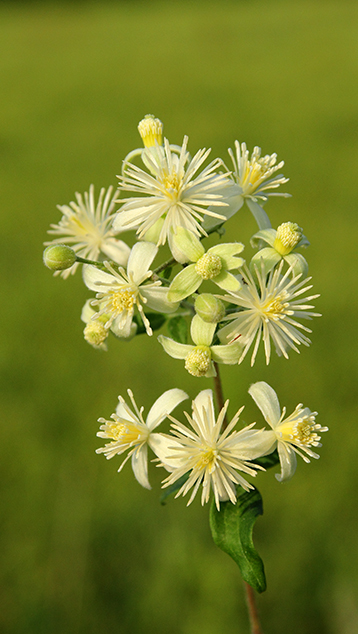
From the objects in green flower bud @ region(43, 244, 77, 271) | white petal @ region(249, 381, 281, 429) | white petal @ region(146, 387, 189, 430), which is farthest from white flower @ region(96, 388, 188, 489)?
green flower bud @ region(43, 244, 77, 271)

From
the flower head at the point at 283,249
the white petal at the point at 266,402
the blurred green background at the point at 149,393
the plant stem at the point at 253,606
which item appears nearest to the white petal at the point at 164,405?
the white petal at the point at 266,402

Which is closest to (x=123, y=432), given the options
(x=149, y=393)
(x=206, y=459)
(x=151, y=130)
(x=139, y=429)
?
(x=139, y=429)

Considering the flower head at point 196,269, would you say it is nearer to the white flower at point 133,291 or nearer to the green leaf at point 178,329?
the white flower at point 133,291

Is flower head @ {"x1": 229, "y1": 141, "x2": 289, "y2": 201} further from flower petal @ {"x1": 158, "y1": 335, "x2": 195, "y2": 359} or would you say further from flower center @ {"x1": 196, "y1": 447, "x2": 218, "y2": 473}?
flower center @ {"x1": 196, "y1": 447, "x2": 218, "y2": 473}

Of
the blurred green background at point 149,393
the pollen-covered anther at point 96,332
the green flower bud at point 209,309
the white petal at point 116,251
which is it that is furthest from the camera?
the blurred green background at point 149,393

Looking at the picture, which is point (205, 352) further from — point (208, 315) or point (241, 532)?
point (241, 532)

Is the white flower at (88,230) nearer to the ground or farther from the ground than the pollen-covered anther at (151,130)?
nearer to the ground
